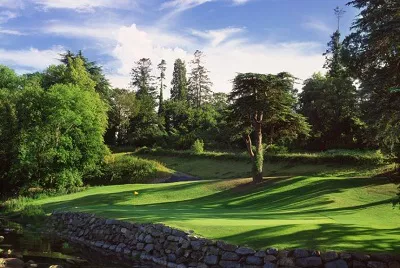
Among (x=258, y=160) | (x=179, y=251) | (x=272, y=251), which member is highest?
(x=258, y=160)

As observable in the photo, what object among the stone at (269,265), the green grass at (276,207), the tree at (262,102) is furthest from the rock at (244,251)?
the tree at (262,102)

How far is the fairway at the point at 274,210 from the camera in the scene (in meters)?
14.1

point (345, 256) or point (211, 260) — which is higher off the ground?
point (345, 256)

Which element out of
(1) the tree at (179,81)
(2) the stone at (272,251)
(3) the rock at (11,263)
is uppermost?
(1) the tree at (179,81)

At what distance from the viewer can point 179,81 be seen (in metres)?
111

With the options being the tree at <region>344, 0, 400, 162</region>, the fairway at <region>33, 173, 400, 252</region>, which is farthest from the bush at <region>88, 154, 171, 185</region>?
the tree at <region>344, 0, 400, 162</region>

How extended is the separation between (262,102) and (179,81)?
78.1 metres

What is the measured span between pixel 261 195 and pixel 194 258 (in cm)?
1621

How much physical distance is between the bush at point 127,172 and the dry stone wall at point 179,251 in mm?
25451

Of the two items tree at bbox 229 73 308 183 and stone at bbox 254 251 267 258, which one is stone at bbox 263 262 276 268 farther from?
tree at bbox 229 73 308 183

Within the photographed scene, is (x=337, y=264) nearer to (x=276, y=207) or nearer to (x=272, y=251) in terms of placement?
(x=272, y=251)

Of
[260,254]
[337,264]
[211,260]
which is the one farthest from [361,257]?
[211,260]

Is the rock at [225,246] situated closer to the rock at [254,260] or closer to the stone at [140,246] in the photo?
the rock at [254,260]

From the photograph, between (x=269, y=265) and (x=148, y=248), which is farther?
(x=148, y=248)
